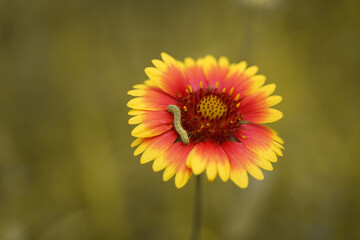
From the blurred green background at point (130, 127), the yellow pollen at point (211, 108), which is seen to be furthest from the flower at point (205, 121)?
the blurred green background at point (130, 127)

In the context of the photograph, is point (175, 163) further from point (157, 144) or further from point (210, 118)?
point (210, 118)

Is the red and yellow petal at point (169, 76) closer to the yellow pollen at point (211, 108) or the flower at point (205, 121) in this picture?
the flower at point (205, 121)

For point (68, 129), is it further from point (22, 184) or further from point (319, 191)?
point (319, 191)

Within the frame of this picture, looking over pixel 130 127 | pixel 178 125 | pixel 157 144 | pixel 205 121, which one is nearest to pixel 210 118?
pixel 205 121

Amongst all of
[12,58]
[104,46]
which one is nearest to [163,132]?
[12,58]

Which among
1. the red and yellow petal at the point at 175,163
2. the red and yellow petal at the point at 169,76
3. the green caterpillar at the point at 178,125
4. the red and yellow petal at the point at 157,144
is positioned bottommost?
the red and yellow petal at the point at 175,163

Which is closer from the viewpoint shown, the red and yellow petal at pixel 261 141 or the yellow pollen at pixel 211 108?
the red and yellow petal at pixel 261 141

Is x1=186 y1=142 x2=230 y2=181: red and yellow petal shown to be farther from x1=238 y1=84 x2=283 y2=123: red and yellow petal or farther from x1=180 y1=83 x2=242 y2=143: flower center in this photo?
x1=238 y1=84 x2=283 y2=123: red and yellow petal
